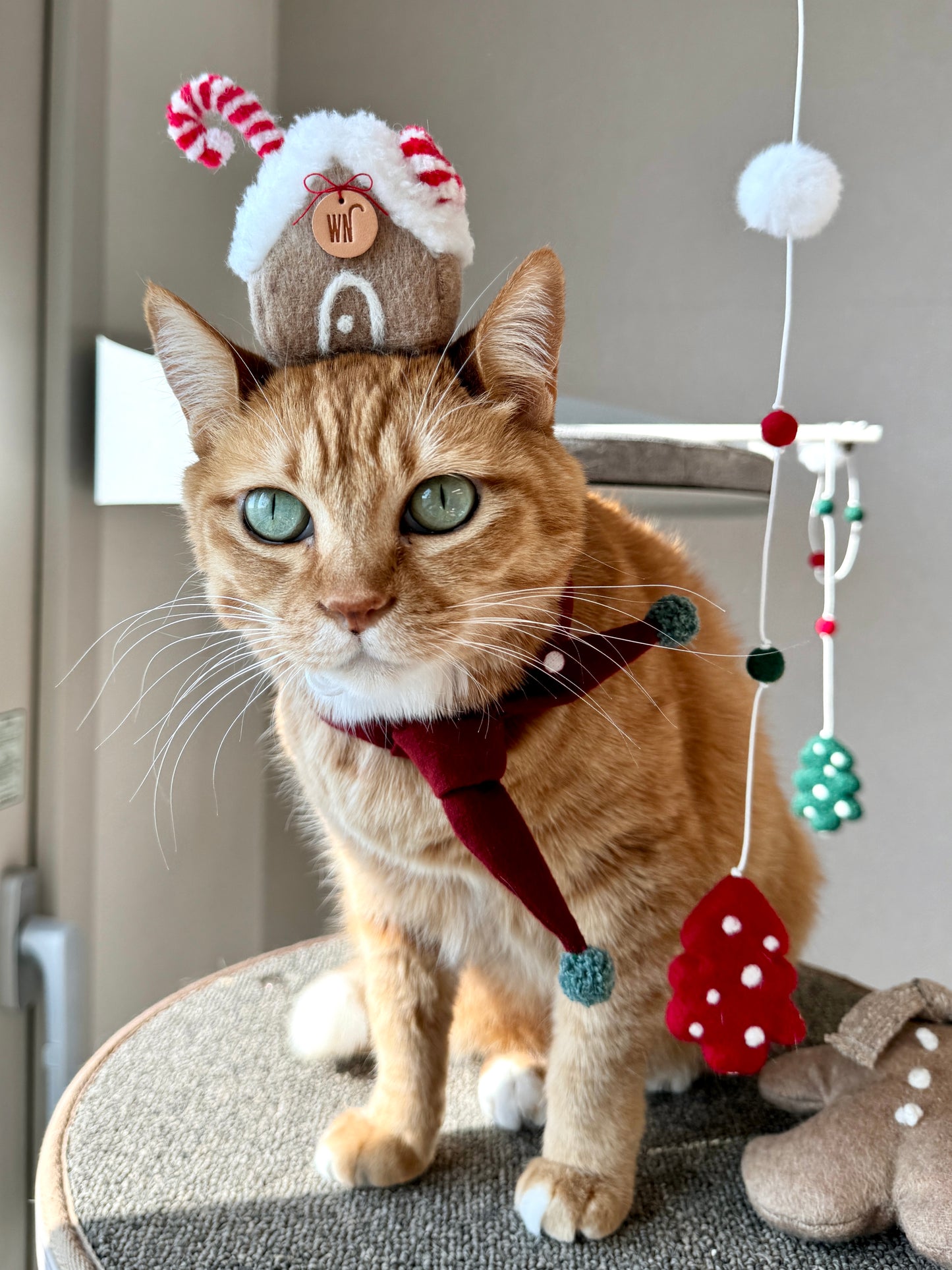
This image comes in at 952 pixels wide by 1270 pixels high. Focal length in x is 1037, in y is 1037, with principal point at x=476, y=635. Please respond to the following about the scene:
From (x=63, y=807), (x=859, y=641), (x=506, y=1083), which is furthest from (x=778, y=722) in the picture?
(x=63, y=807)

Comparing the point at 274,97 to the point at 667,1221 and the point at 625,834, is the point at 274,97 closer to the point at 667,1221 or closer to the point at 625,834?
the point at 625,834

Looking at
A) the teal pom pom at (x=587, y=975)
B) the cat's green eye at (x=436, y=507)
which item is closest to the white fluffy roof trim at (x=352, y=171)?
the cat's green eye at (x=436, y=507)

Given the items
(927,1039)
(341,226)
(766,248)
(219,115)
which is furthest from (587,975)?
(766,248)

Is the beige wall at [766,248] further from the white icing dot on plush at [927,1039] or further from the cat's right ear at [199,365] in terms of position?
→ the cat's right ear at [199,365]

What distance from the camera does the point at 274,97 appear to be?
1.75m

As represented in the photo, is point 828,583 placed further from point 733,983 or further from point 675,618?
point 733,983

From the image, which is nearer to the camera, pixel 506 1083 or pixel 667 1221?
pixel 667 1221

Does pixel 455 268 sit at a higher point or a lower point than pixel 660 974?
higher

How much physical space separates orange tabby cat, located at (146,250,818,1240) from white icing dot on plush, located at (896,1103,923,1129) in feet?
0.60

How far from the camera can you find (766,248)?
1.60m

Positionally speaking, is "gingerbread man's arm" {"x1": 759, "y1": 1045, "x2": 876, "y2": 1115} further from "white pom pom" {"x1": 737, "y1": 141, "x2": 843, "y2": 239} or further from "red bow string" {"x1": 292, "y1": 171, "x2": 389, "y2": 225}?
"red bow string" {"x1": 292, "y1": 171, "x2": 389, "y2": 225}

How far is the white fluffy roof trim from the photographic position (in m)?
0.69

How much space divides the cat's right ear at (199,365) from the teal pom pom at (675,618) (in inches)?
13.5

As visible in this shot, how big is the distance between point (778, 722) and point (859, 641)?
0.19 meters
